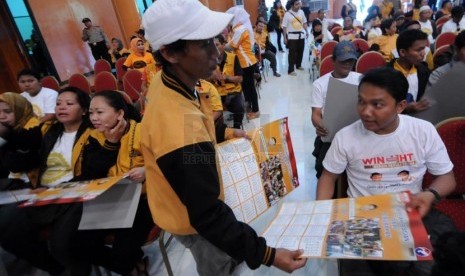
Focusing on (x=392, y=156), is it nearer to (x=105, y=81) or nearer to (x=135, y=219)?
(x=135, y=219)

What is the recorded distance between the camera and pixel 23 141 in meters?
1.78

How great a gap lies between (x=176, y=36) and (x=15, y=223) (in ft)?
4.92

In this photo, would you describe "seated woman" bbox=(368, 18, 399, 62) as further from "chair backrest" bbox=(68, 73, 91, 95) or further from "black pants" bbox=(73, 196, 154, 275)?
"chair backrest" bbox=(68, 73, 91, 95)

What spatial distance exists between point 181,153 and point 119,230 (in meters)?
A: 1.09

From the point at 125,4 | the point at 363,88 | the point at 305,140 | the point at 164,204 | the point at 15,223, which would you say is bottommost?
the point at 305,140

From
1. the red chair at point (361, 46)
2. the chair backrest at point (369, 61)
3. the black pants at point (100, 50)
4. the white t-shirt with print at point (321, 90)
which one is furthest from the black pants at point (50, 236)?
the black pants at point (100, 50)

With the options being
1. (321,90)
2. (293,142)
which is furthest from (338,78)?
(293,142)

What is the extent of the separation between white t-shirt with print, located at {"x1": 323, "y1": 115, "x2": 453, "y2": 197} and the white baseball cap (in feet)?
2.78

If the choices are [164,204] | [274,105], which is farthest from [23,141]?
[274,105]

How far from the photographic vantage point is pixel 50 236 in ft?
4.91

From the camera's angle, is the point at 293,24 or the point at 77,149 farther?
the point at 293,24

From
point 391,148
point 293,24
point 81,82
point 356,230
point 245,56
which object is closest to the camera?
point 356,230

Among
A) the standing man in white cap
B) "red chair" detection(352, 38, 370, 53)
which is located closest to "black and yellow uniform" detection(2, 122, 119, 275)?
the standing man in white cap

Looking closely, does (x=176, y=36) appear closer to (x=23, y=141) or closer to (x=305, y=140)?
(x=23, y=141)
